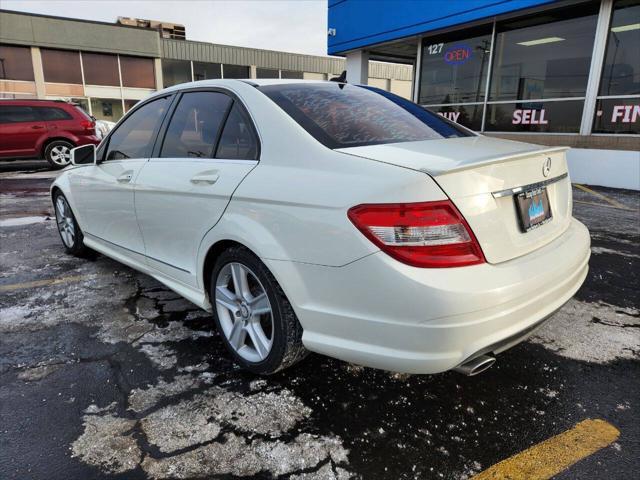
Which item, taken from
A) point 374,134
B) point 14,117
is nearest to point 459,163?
point 374,134

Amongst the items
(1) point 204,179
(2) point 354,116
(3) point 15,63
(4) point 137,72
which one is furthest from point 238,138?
(4) point 137,72

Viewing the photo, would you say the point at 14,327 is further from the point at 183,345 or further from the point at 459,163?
the point at 459,163

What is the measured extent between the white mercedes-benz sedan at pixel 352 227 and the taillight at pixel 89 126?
34.1 ft

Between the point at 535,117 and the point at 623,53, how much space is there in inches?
75.0

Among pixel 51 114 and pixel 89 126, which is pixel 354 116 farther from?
pixel 51 114

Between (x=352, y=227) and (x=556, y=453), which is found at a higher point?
(x=352, y=227)

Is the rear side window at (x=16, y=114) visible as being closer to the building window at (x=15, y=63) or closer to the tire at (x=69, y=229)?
the tire at (x=69, y=229)

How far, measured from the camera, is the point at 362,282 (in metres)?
1.79

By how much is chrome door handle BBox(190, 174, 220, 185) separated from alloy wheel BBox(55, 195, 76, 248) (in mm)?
2454

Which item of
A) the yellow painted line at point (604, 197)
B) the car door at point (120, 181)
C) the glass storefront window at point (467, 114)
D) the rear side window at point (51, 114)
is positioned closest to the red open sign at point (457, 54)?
the glass storefront window at point (467, 114)

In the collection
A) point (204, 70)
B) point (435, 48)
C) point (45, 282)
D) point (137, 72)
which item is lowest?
point (45, 282)

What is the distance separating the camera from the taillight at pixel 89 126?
11.9 m

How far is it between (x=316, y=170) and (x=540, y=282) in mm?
1085

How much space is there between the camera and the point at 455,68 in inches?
457
